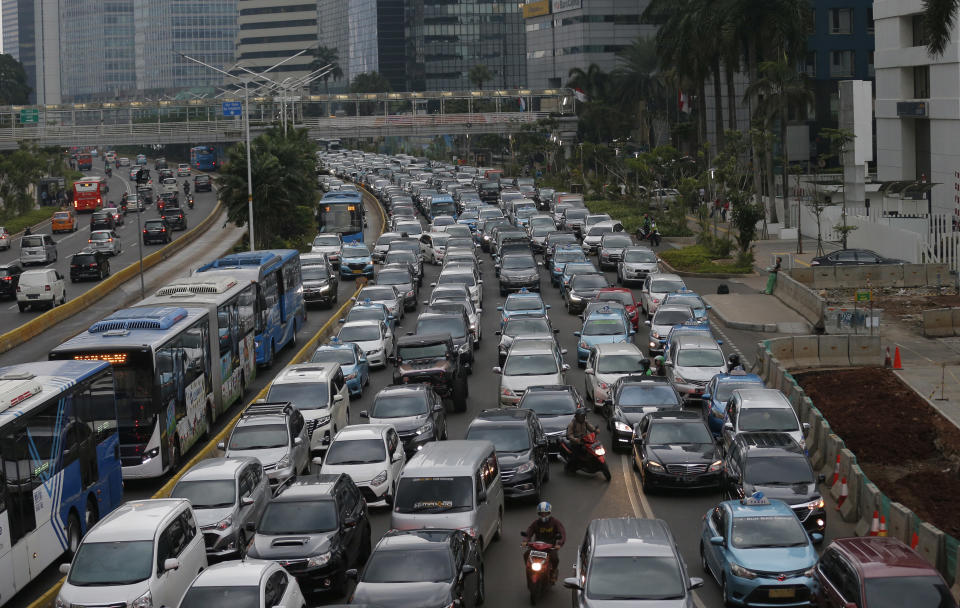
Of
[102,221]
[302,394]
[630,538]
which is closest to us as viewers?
[630,538]

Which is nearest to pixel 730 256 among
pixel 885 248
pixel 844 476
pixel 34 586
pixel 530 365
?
pixel 885 248

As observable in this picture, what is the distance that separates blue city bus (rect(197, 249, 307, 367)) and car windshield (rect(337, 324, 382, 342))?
7.51 ft

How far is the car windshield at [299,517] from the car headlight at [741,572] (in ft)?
18.3

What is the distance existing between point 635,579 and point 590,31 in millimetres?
155250

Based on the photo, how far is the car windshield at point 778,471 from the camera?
20.4 metres

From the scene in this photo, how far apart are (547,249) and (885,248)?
15.2 metres

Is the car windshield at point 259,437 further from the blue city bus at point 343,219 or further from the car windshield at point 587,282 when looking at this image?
the blue city bus at point 343,219

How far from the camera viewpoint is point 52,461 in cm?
1953

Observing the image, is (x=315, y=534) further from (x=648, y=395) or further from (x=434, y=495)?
(x=648, y=395)

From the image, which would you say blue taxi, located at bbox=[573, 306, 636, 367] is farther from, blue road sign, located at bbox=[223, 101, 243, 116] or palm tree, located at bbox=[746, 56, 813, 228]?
blue road sign, located at bbox=[223, 101, 243, 116]

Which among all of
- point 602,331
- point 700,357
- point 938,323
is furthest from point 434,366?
point 938,323

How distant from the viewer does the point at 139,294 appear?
57906mm

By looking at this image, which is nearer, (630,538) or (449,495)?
(630,538)

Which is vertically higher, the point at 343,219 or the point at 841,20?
the point at 841,20
